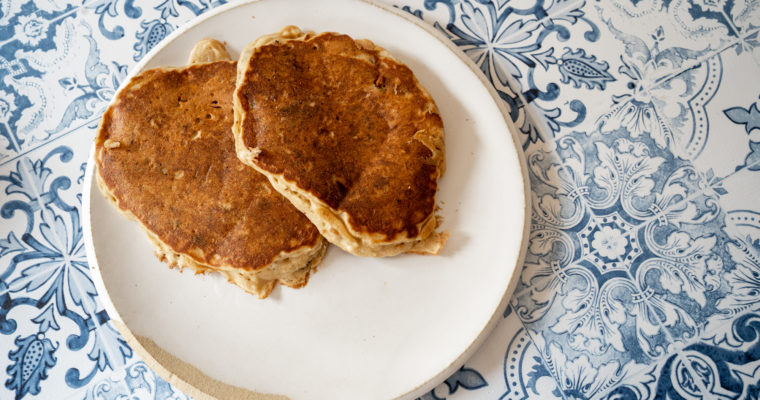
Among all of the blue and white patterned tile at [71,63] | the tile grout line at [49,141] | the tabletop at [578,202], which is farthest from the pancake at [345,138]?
the tile grout line at [49,141]

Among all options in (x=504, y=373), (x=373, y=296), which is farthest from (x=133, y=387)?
(x=504, y=373)

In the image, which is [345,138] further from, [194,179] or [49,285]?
[49,285]

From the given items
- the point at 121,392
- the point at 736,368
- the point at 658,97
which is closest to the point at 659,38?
the point at 658,97

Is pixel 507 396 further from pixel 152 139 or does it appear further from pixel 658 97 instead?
pixel 152 139

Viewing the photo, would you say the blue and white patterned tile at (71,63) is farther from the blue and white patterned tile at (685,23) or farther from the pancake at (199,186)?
the blue and white patterned tile at (685,23)

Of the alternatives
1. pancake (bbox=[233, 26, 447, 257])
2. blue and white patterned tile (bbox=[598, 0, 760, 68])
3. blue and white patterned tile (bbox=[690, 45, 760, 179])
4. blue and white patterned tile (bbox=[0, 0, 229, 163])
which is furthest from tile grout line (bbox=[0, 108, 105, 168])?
blue and white patterned tile (bbox=[690, 45, 760, 179])

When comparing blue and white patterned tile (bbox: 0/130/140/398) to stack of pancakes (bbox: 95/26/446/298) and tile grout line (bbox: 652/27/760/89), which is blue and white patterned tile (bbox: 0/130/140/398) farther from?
tile grout line (bbox: 652/27/760/89)
